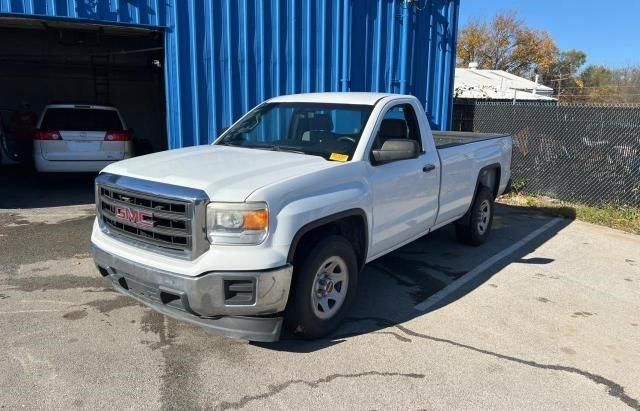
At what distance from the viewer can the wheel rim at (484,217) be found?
692cm

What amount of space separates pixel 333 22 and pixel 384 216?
6211 mm

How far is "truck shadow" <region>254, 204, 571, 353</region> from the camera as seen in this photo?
4.41 m

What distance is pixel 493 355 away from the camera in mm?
3986

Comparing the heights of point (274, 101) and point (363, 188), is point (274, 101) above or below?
above

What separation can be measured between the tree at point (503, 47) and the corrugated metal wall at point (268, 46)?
147ft

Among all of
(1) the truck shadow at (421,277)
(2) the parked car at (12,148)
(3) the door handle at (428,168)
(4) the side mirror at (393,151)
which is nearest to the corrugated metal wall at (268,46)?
(1) the truck shadow at (421,277)

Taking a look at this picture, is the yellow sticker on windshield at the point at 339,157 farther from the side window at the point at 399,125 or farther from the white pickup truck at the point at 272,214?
the side window at the point at 399,125

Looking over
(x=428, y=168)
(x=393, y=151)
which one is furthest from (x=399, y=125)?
(x=393, y=151)

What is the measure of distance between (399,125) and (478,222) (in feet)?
7.63

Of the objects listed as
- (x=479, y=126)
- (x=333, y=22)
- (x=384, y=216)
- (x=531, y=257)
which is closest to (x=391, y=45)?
(x=333, y=22)

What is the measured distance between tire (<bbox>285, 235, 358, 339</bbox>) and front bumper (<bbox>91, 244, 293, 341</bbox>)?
0.18 m

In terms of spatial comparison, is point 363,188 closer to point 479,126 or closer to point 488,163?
point 488,163

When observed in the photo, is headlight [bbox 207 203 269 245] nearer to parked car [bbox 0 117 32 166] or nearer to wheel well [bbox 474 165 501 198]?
wheel well [bbox 474 165 501 198]

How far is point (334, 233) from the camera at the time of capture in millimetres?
4156
